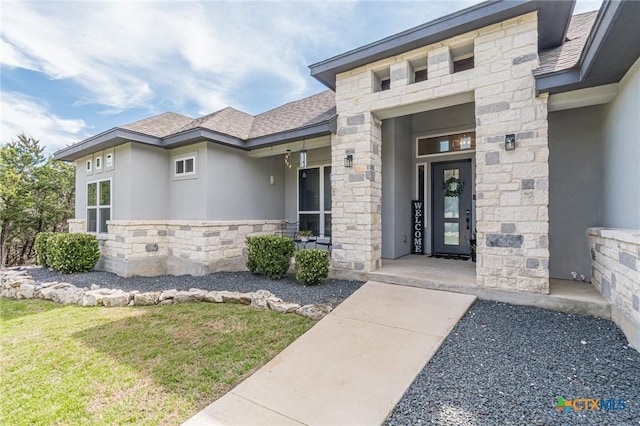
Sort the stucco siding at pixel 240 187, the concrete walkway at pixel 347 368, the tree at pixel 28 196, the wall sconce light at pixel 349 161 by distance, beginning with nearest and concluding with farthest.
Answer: the concrete walkway at pixel 347 368 → the wall sconce light at pixel 349 161 → the stucco siding at pixel 240 187 → the tree at pixel 28 196

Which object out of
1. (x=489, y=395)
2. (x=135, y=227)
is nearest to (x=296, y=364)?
(x=489, y=395)

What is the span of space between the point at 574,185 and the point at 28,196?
18.6 meters

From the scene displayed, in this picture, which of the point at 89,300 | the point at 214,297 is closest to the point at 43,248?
the point at 89,300

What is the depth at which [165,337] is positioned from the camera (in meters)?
3.59

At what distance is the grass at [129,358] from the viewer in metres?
2.33

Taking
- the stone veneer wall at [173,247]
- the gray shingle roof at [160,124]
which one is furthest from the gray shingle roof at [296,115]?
the stone veneer wall at [173,247]

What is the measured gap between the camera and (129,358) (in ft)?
10.2

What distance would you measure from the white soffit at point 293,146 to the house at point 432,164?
35 mm

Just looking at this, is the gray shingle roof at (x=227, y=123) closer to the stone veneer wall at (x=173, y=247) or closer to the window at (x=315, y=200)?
the window at (x=315, y=200)

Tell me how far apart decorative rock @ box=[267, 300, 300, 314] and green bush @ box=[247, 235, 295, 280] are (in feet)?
5.51

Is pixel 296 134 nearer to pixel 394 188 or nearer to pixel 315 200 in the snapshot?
pixel 315 200

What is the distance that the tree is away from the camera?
472 inches

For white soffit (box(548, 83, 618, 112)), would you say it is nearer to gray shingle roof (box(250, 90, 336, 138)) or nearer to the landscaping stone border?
gray shingle roof (box(250, 90, 336, 138))

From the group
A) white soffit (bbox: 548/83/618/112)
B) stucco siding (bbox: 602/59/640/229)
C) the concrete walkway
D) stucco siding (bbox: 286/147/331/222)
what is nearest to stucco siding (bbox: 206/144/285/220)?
stucco siding (bbox: 286/147/331/222)
